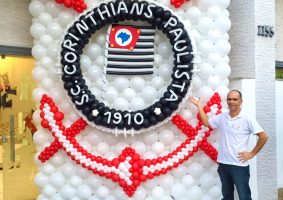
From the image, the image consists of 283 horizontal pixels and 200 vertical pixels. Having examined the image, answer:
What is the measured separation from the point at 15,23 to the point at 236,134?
9.08ft

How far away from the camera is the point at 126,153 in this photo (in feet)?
12.9

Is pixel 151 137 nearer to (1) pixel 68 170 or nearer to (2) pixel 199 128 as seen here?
(2) pixel 199 128

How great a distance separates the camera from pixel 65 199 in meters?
4.08

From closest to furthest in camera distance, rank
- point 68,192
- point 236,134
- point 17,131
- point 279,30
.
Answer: point 236,134, point 68,192, point 17,131, point 279,30

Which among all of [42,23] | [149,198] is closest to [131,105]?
[149,198]

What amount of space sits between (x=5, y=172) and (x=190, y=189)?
2.30 meters

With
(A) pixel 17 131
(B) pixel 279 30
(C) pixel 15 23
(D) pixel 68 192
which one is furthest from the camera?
(B) pixel 279 30

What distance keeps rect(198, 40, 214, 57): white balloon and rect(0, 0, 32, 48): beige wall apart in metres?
1.99

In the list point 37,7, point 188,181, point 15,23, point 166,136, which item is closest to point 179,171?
point 188,181

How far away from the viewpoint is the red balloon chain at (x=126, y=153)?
3.90 metres

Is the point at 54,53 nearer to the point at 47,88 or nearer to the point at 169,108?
the point at 47,88

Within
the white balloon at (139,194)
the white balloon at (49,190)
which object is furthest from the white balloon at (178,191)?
the white balloon at (49,190)

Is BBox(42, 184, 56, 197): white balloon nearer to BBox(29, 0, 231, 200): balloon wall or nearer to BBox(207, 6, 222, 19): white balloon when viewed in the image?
BBox(29, 0, 231, 200): balloon wall

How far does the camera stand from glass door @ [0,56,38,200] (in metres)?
4.63
